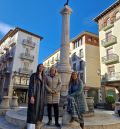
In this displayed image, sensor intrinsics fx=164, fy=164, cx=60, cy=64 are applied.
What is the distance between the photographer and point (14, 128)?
18.0 feet

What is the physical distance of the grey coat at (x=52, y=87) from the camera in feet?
17.2

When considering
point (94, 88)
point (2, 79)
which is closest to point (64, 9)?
point (94, 88)

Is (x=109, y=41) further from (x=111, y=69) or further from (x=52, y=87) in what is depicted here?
(x=52, y=87)

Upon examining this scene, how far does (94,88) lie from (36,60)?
14.7 meters

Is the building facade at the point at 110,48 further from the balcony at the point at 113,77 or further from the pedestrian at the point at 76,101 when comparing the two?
the pedestrian at the point at 76,101

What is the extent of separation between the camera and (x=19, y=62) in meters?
35.2

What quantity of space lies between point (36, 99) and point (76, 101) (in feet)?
4.18

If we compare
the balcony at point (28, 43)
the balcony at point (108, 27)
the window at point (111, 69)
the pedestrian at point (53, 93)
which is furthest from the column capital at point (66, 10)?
the balcony at point (28, 43)

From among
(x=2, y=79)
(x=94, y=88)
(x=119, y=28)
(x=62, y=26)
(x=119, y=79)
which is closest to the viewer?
(x=62, y=26)

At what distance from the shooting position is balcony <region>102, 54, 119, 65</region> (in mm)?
25697

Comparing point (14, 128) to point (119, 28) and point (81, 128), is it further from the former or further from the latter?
point (119, 28)

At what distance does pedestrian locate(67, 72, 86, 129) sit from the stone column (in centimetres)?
368

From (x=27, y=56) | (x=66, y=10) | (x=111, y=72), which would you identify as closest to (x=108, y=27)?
(x=111, y=72)

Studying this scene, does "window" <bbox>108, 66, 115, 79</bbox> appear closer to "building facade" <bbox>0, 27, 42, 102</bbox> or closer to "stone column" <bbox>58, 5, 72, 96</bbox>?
"stone column" <bbox>58, 5, 72, 96</bbox>
